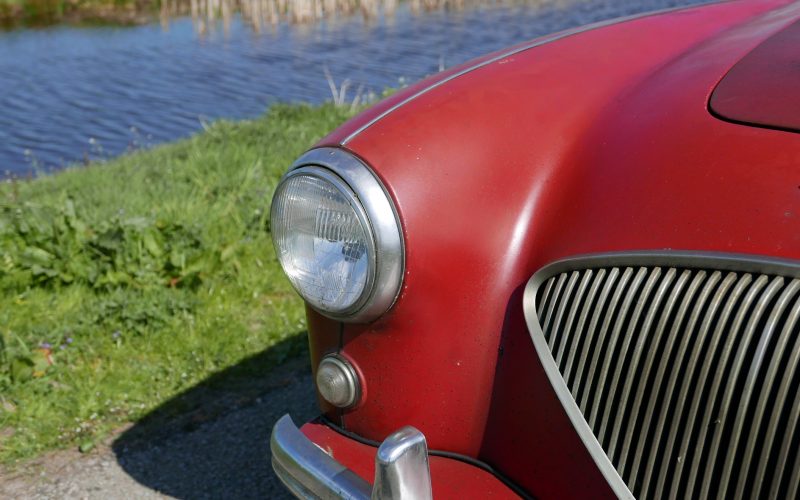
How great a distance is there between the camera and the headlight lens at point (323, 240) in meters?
1.78

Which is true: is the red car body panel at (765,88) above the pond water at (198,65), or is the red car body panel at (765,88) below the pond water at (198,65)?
above

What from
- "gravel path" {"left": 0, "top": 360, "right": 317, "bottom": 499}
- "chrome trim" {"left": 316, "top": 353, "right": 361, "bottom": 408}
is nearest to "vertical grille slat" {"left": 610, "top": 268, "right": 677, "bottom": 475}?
"chrome trim" {"left": 316, "top": 353, "right": 361, "bottom": 408}

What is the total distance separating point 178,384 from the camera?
3.34 meters

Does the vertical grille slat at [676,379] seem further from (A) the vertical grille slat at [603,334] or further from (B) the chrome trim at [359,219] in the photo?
(B) the chrome trim at [359,219]

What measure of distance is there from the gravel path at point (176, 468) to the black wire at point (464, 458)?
2.77 ft

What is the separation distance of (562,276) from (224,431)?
67.4 inches

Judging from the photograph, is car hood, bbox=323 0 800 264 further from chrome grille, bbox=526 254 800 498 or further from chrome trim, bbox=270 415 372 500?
chrome trim, bbox=270 415 372 500

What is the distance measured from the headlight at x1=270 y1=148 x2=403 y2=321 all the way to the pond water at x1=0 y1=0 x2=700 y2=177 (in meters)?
6.13

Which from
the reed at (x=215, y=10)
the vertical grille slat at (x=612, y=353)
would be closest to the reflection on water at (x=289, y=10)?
the reed at (x=215, y=10)

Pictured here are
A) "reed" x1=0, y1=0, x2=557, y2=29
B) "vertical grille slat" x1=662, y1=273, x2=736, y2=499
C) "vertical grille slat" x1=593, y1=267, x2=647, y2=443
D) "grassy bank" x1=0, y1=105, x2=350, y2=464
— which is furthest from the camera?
"reed" x1=0, y1=0, x2=557, y2=29

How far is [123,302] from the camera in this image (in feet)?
12.1

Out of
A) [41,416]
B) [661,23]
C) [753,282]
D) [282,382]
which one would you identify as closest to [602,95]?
[661,23]

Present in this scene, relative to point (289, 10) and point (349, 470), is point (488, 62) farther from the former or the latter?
point (289, 10)

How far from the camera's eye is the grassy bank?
3.17 m
